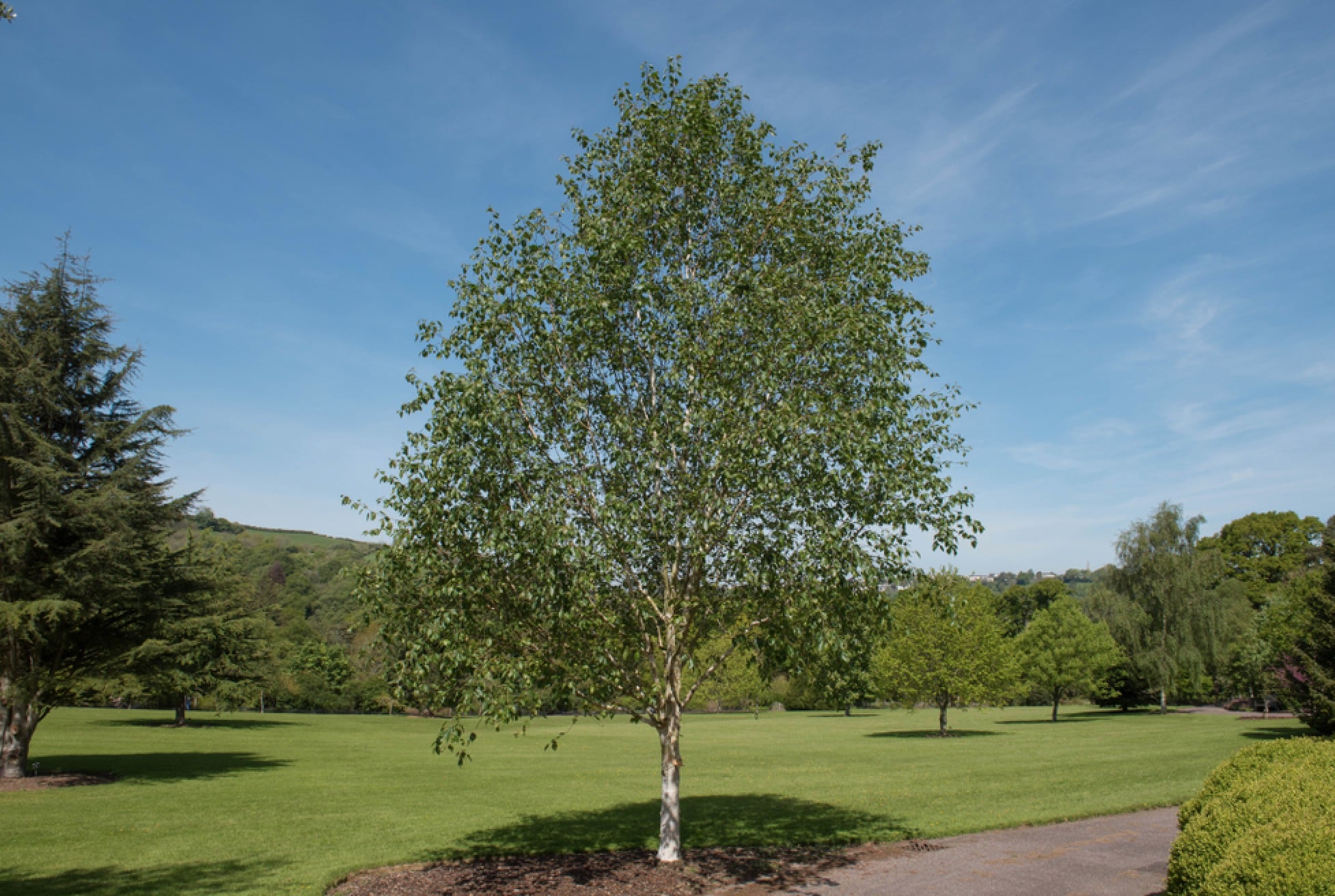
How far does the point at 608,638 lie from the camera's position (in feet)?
37.6

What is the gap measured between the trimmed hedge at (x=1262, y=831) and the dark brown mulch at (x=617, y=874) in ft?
17.0

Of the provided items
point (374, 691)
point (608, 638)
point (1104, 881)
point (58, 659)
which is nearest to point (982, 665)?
point (1104, 881)

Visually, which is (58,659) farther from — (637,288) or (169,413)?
(637,288)

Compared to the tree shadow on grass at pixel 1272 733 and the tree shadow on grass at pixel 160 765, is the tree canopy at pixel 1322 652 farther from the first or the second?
the tree shadow on grass at pixel 160 765

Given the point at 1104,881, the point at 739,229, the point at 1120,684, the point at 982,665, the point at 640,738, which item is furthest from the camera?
the point at 1120,684

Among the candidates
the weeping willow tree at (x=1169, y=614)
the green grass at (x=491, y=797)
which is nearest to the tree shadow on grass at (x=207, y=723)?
the green grass at (x=491, y=797)

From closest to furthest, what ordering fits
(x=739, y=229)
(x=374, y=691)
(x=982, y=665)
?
(x=739, y=229)
(x=982, y=665)
(x=374, y=691)

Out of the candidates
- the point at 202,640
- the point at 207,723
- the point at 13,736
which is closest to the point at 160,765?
the point at 202,640

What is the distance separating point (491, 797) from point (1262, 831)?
18.3 meters

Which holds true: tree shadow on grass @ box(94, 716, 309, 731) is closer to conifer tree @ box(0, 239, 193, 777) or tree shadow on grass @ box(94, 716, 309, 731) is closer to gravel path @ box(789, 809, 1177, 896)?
conifer tree @ box(0, 239, 193, 777)

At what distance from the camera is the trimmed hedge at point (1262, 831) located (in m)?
6.62

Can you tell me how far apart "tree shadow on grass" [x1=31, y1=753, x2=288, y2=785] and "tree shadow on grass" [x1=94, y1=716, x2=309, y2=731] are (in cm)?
2081

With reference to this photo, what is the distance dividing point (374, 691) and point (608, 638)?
260ft

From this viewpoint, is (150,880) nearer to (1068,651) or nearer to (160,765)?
(160,765)
